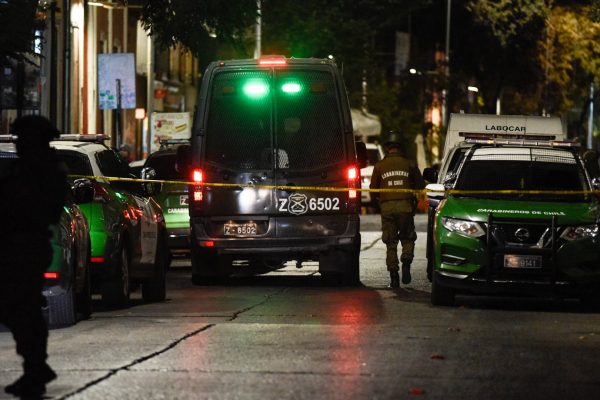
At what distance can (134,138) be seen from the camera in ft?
171

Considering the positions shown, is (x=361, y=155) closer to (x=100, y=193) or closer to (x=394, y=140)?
(x=394, y=140)

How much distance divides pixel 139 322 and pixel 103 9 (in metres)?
33.5

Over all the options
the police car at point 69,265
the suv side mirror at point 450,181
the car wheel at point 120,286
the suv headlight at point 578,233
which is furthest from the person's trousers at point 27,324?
the suv side mirror at point 450,181

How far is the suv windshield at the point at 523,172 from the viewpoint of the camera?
17203 mm

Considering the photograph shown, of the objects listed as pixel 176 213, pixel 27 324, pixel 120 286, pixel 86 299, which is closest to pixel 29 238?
pixel 27 324

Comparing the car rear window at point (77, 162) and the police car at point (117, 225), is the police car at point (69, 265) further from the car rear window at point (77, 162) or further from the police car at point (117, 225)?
the car rear window at point (77, 162)

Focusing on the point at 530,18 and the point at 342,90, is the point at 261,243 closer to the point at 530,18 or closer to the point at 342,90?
the point at 342,90

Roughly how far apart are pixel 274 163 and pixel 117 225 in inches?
127

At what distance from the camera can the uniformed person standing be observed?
19.6 m

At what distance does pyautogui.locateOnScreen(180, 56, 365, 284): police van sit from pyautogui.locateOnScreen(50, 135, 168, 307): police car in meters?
0.91

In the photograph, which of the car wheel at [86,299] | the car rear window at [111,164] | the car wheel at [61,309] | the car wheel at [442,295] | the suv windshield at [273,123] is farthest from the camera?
→ the suv windshield at [273,123]

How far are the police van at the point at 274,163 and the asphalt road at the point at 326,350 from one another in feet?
4.91

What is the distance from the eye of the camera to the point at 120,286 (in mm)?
16531

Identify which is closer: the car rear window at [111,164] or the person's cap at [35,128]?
the person's cap at [35,128]
